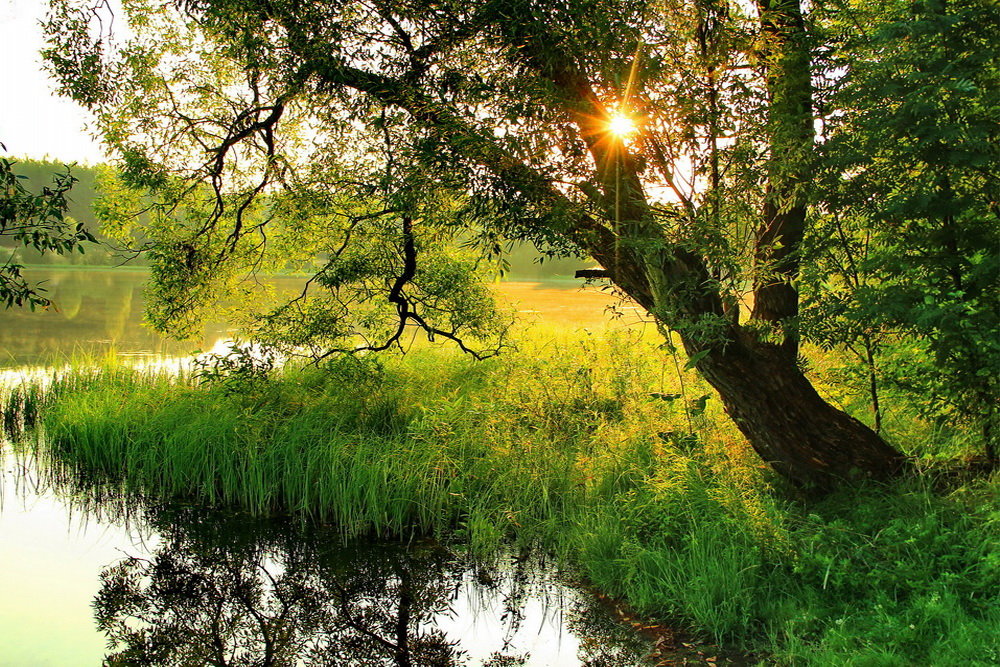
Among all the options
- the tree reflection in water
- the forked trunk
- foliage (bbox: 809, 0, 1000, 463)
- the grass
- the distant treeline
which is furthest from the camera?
the distant treeline

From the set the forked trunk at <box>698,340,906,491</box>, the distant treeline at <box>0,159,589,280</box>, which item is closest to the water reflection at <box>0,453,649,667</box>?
the forked trunk at <box>698,340,906,491</box>

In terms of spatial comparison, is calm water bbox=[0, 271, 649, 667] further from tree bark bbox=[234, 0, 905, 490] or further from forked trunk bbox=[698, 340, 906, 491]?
tree bark bbox=[234, 0, 905, 490]

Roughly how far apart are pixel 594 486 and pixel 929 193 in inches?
135

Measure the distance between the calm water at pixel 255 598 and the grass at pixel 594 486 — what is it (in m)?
0.37

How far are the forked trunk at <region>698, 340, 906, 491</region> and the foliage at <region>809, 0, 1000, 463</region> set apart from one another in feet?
2.12

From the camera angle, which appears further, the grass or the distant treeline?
the distant treeline

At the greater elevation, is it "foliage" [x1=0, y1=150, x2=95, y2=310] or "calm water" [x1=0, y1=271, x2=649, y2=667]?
"foliage" [x1=0, y1=150, x2=95, y2=310]

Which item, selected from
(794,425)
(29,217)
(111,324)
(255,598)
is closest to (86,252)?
(111,324)

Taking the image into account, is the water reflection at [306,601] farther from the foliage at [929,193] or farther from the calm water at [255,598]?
the foliage at [929,193]

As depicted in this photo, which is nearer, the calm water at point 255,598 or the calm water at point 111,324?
the calm water at point 255,598

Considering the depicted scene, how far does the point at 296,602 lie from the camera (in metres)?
5.48

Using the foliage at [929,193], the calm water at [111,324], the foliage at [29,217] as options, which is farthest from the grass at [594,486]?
the foliage at [29,217]

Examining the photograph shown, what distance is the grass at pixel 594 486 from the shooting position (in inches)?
172

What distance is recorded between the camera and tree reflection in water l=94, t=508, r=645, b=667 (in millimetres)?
4762
